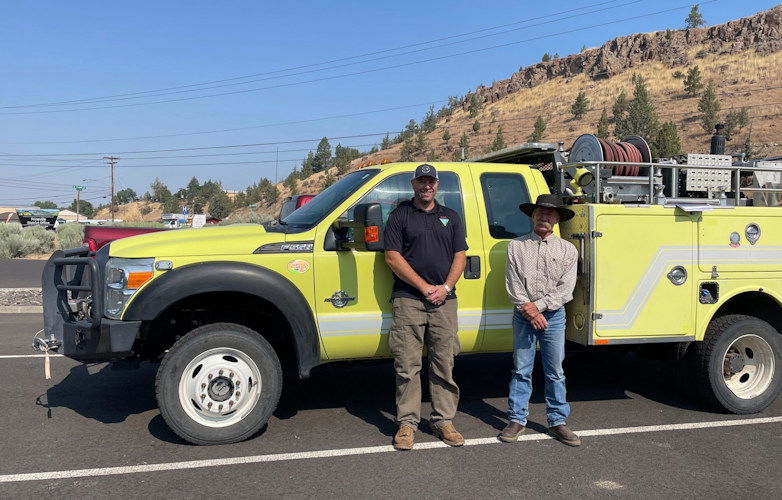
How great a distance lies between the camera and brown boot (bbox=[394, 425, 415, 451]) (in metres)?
4.34

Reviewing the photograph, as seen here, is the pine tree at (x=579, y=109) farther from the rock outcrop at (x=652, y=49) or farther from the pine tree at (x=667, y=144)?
the pine tree at (x=667, y=144)

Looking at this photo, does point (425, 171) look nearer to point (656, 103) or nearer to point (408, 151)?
point (656, 103)

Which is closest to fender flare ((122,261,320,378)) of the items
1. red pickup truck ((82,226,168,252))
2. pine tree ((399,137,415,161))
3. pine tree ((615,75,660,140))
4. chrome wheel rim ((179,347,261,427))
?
chrome wheel rim ((179,347,261,427))

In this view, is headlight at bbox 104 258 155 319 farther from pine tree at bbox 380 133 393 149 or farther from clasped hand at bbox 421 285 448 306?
pine tree at bbox 380 133 393 149

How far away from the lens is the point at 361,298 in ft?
15.0

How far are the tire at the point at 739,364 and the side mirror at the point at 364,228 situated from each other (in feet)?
9.89

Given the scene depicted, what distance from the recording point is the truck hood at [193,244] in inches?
170

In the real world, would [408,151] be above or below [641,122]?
above

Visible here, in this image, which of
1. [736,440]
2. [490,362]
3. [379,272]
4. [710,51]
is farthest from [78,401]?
[710,51]

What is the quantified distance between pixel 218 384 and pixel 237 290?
719mm

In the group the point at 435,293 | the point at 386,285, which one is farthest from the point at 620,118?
the point at 435,293

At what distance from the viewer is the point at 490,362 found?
6984mm

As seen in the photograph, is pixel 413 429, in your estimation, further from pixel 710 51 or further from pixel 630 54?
pixel 630 54

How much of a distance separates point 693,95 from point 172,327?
5476 cm
